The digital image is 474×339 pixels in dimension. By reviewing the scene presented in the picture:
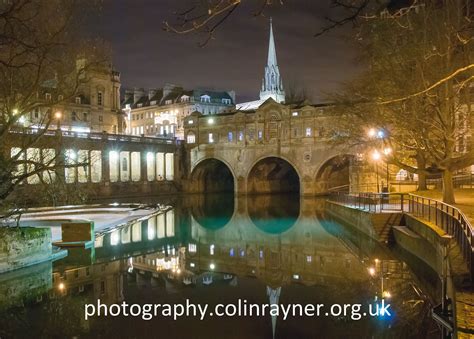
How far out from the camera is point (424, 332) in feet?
35.1

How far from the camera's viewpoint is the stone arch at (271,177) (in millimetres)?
60253

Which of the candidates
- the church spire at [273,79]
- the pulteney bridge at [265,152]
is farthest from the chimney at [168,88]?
the pulteney bridge at [265,152]

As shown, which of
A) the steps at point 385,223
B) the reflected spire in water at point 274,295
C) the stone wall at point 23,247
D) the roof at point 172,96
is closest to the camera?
the reflected spire in water at point 274,295

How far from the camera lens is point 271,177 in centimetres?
6512

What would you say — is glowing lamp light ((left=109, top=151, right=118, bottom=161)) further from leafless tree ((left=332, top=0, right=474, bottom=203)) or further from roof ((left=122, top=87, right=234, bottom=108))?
leafless tree ((left=332, top=0, right=474, bottom=203))

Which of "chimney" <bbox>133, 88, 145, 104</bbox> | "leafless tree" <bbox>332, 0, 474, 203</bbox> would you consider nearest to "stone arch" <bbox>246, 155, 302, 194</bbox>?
"leafless tree" <bbox>332, 0, 474, 203</bbox>

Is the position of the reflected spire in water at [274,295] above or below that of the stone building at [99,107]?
below

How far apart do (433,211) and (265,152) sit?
39638 millimetres

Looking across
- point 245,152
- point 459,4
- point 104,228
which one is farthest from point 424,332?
point 245,152

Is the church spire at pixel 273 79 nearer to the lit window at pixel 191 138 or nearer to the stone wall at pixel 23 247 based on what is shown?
the lit window at pixel 191 138

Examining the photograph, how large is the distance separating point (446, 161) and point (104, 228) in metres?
16.7

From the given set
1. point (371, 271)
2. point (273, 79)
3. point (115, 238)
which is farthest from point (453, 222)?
point (273, 79)

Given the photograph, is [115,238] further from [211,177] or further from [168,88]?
[168,88]

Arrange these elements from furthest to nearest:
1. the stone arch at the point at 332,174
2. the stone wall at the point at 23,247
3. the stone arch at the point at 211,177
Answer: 1. the stone arch at the point at 211,177
2. the stone arch at the point at 332,174
3. the stone wall at the point at 23,247
